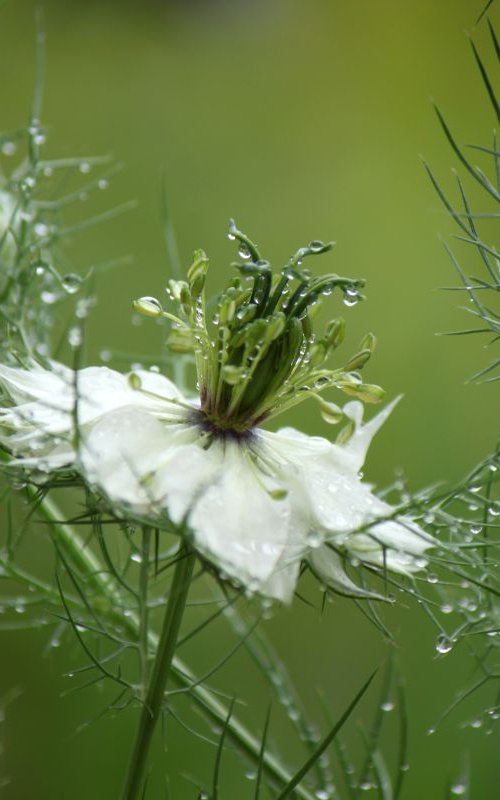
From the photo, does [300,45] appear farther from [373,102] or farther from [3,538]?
[3,538]

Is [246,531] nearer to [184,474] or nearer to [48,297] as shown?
[184,474]

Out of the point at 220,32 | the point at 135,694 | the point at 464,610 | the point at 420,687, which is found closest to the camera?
the point at 135,694

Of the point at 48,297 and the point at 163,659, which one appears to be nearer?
the point at 163,659

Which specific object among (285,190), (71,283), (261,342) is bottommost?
(261,342)

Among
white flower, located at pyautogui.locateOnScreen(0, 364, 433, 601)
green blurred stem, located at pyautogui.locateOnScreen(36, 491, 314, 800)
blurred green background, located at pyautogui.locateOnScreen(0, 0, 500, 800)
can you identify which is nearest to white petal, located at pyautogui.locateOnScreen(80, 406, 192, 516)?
white flower, located at pyautogui.locateOnScreen(0, 364, 433, 601)

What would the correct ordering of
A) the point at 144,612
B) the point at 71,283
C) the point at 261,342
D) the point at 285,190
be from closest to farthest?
1. the point at 144,612
2. the point at 261,342
3. the point at 71,283
4. the point at 285,190

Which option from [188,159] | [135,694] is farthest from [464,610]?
[188,159]

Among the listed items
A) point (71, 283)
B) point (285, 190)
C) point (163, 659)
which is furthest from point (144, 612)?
point (285, 190)
